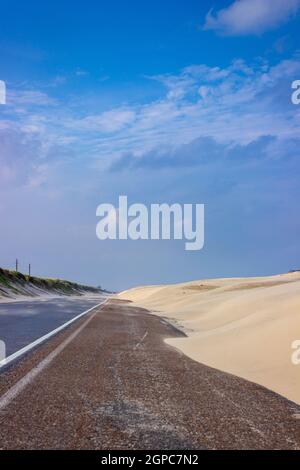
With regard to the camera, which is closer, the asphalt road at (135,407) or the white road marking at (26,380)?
the asphalt road at (135,407)

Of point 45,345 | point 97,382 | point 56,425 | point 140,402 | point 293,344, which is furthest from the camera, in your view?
point 45,345

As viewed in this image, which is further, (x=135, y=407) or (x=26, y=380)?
(x=26, y=380)

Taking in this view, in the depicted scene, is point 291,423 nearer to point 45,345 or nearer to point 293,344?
point 293,344

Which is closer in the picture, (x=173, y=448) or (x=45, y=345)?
(x=173, y=448)

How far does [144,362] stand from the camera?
8852mm

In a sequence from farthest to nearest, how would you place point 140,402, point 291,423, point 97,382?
point 97,382 → point 140,402 → point 291,423

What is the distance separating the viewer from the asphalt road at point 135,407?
4.27m

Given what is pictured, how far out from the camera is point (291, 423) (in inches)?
196

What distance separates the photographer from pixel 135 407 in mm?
5504

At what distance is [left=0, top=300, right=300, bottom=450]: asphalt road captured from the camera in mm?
4270

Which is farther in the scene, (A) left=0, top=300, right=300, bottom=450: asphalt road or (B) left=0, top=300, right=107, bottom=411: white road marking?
(B) left=0, top=300, right=107, bottom=411: white road marking

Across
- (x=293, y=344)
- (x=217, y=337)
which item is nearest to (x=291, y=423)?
(x=293, y=344)
